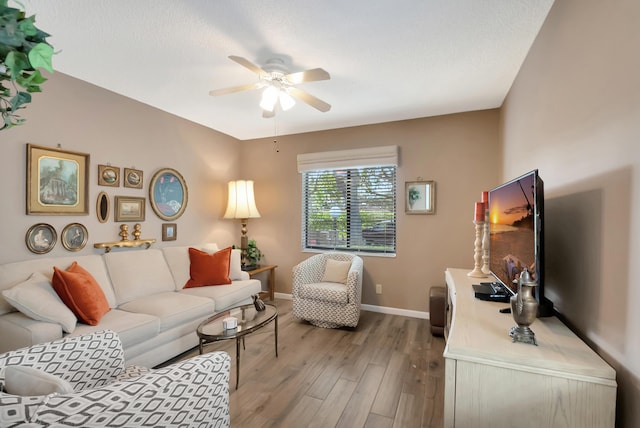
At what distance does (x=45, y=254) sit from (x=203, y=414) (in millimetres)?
2468

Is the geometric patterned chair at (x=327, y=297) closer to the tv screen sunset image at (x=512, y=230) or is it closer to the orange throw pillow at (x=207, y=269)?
the orange throw pillow at (x=207, y=269)

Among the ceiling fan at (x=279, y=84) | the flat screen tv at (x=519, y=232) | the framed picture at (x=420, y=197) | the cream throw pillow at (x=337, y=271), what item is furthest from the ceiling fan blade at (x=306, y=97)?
the cream throw pillow at (x=337, y=271)

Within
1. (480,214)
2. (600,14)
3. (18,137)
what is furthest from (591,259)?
(18,137)

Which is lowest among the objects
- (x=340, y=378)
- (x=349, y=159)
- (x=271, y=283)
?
(x=340, y=378)

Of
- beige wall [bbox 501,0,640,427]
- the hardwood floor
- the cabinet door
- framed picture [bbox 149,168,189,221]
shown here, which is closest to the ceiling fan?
beige wall [bbox 501,0,640,427]

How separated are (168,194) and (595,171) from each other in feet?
12.3

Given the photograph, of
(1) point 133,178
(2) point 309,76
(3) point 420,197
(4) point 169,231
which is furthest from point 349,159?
(1) point 133,178

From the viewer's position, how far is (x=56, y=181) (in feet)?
8.21

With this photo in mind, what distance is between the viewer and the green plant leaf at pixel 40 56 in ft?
1.84

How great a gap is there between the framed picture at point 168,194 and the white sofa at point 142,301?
464 millimetres

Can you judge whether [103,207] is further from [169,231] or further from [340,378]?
[340,378]

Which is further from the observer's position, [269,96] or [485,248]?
[485,248]

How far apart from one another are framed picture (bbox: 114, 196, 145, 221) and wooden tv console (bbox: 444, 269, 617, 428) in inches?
127

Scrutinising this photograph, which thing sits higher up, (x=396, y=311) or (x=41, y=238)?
(x=41, y=238)
